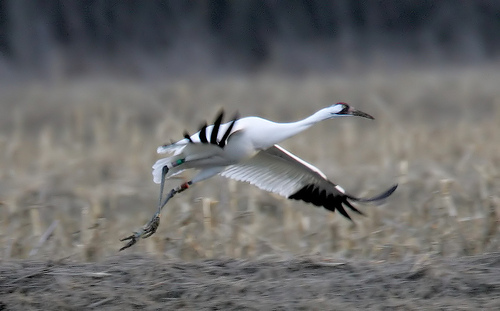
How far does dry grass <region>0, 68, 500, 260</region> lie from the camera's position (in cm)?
688

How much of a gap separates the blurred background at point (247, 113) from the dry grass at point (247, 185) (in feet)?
0.09

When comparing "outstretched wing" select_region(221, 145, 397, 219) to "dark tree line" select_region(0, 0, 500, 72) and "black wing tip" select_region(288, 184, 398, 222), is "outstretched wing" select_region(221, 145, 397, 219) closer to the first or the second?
"black wing tip" select_region(288, 184, 398, 222)

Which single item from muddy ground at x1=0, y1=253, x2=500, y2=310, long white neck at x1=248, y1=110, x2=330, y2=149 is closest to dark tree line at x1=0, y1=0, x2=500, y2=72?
long white neck at x1=248, y1=110, x2=330, y2=149

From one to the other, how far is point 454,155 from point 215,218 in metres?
4.89

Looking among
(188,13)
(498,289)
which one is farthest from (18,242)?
(188,13)

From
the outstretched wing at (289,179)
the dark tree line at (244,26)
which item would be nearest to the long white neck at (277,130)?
the outstretched wing at (289,179)

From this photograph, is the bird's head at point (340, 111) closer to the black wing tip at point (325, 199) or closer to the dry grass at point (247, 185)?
the black wing tip at point (325, 199)

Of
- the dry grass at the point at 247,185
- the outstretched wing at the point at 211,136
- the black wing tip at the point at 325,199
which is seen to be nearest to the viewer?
the outstretched wing at the point at 211,136

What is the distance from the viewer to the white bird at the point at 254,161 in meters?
6.16

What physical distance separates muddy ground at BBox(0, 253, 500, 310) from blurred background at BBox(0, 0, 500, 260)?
3.41ft

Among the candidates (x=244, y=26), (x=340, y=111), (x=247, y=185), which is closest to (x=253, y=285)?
(x=340, y=111)

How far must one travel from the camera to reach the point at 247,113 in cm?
1435

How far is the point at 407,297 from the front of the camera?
5.06 metres

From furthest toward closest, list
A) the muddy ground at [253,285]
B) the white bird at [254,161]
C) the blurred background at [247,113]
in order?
the blurred background at [247,113] → the white bird at [254,161] → the muddy ground at [253,285]
